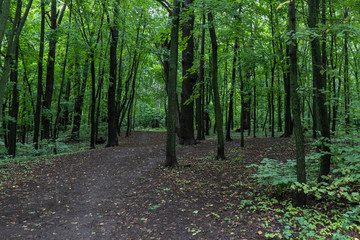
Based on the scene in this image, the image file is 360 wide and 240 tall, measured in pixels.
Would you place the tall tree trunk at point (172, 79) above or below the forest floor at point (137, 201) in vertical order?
above

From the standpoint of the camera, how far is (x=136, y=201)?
18.5 feet

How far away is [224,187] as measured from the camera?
6.02 m

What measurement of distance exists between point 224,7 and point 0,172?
9343mm

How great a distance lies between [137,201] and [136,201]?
1.0 inches

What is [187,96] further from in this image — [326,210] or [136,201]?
[326,210]

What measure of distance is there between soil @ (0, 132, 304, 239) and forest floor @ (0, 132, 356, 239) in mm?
16

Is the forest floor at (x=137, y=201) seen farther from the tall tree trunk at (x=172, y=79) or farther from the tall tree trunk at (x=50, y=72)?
the tall tree trunk at (x=50, y=72)

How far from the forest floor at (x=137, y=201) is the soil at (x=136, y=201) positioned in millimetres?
16

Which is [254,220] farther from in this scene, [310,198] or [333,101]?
[333,101]

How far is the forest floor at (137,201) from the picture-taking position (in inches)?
164

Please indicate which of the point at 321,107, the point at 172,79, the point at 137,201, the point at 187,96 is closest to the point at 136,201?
the point at 137,201

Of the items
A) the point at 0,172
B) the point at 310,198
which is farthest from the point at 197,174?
the point at 0,172

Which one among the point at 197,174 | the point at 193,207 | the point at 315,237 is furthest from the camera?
the point at 197,174

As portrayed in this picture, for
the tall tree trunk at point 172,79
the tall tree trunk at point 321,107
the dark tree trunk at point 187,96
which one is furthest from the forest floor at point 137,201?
the dark tree trunk at point 187,96
